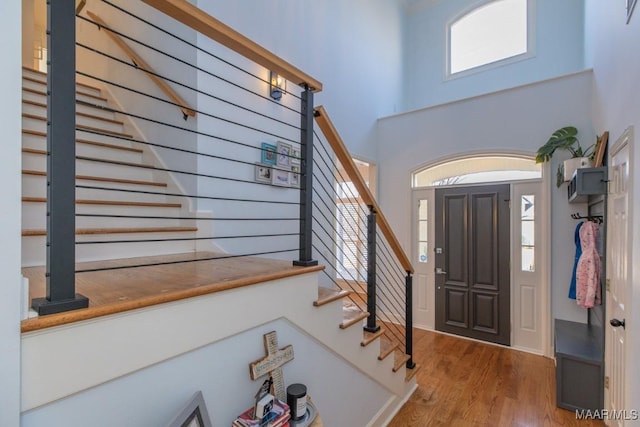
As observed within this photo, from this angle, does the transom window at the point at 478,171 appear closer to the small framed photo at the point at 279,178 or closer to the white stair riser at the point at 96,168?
the small framed photo at the point at 279,178

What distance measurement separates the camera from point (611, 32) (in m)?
2.46

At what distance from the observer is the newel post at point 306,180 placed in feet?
5.50

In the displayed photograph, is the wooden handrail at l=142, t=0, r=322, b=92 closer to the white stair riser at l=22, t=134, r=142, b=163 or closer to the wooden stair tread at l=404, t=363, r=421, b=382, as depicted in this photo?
the white stair riser at l=22, t=134, r=142, b=163

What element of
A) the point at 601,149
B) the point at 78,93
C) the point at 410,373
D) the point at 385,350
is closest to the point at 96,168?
the point at 78,93

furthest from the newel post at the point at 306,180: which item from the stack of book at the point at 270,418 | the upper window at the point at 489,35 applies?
the upper window at the point at 489,35

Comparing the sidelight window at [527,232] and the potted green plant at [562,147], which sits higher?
Result: the potted green plant at [562,147]

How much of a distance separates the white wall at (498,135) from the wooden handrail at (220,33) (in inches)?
125

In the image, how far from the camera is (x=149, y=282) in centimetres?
133

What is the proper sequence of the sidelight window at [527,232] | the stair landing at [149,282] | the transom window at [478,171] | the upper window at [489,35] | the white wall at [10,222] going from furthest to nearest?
the upper window at [489,35], the transom window at [478,171], the sidelight window at [527,232], the stair landing at [149,282], the white wall at [10,222]

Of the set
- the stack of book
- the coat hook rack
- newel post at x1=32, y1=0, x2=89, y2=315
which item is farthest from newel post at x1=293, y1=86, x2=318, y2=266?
the coat hook rack

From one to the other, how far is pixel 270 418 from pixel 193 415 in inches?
14.1

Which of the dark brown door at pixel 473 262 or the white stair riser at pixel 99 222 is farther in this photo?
the dark brown door at pixel 473 262

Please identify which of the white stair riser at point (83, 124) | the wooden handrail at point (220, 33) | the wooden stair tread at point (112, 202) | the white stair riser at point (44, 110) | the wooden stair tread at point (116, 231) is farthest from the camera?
the white stair riser at point (44, 110)

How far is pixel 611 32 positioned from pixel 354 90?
2643 millimetres
